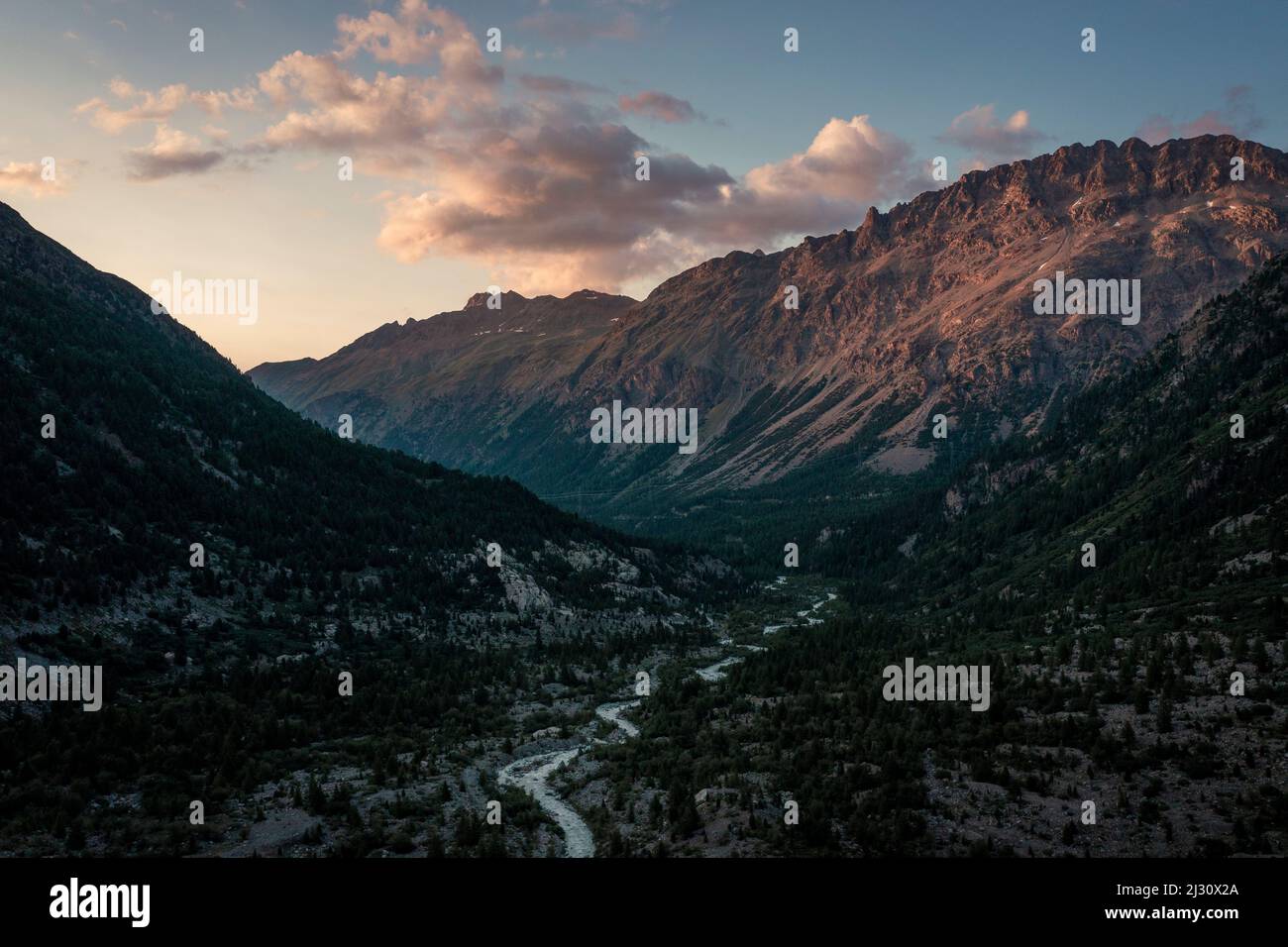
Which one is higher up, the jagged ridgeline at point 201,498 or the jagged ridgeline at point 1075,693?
the jagged ridgeline at point 201,498

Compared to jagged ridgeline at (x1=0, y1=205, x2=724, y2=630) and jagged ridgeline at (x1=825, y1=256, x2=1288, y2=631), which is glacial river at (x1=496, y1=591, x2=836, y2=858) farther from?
jagged ridgeline at (x1=825, y1=256, x2=1288, y2=631)

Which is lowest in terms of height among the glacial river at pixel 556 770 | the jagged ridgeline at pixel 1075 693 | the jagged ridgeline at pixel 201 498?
the glacial river at pixel 556 770

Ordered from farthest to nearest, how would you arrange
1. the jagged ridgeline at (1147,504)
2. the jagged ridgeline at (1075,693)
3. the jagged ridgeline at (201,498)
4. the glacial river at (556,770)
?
the jagged ridgeline at (201,498) < the jagged ridgeline at (1147,504) < the glacial river at (556,770) < the jagged ridgeline at (1075,693)

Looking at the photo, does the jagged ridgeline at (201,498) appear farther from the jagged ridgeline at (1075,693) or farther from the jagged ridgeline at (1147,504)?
the jagged ridgeline at (1147,504)

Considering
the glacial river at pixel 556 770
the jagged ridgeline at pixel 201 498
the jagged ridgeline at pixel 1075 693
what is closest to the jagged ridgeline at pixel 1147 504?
the jagged ridgeline at pixel 1075 693

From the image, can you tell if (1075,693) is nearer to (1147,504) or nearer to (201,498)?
(1147,504)

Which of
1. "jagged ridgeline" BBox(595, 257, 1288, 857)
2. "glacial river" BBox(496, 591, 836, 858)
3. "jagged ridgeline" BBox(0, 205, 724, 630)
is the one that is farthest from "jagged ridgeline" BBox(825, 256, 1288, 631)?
"jagged ridgeline" BBox(0, 205, 724, 630)

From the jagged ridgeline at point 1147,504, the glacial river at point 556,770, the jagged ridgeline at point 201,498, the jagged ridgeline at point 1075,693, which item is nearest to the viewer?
the jagged ridgeline at point 1075,693
